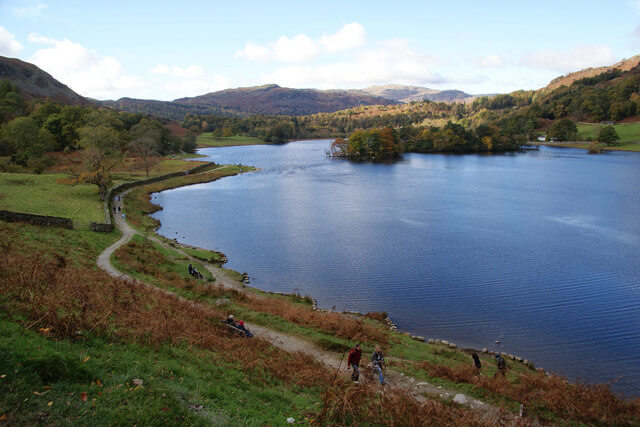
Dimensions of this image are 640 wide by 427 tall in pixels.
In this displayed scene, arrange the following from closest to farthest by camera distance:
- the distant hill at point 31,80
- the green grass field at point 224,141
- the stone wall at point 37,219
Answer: the stone wall at point 37,219, the distant hill at point 31,80, the green grass field at point 224,141

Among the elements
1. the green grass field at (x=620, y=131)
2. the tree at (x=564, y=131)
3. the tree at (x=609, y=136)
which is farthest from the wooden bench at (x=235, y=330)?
the tree at (x=564, y=131)

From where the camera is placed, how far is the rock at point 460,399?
12301 mm

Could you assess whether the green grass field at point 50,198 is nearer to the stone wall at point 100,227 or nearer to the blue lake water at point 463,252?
the stone wall at point 100,227

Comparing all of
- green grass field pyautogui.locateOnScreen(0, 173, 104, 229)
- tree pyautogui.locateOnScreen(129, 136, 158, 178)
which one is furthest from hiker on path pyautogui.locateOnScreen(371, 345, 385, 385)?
tree pyautogui.locateOnScreen(129, 136, 158, 178)

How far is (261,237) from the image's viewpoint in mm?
40562

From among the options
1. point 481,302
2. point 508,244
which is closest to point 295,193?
point 508,244

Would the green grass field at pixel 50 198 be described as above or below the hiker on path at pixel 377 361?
above

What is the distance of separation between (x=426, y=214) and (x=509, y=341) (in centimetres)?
3028

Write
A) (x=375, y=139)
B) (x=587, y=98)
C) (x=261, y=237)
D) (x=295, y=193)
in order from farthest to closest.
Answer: (x=587, y=98)
(x=375, y=139)
(x=295, y=193)
(x=261, y=237)

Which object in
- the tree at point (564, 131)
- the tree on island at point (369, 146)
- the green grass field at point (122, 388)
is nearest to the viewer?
the green grass field at point (122, 388)

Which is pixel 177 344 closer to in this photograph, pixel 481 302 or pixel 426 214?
pixel 481 302

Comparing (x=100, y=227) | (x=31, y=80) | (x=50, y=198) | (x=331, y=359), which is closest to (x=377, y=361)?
(x=331, y=359)

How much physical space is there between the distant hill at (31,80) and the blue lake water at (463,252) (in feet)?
378

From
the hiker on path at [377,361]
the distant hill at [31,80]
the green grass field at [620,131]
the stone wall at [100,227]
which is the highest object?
the distant hill at [31,80]
